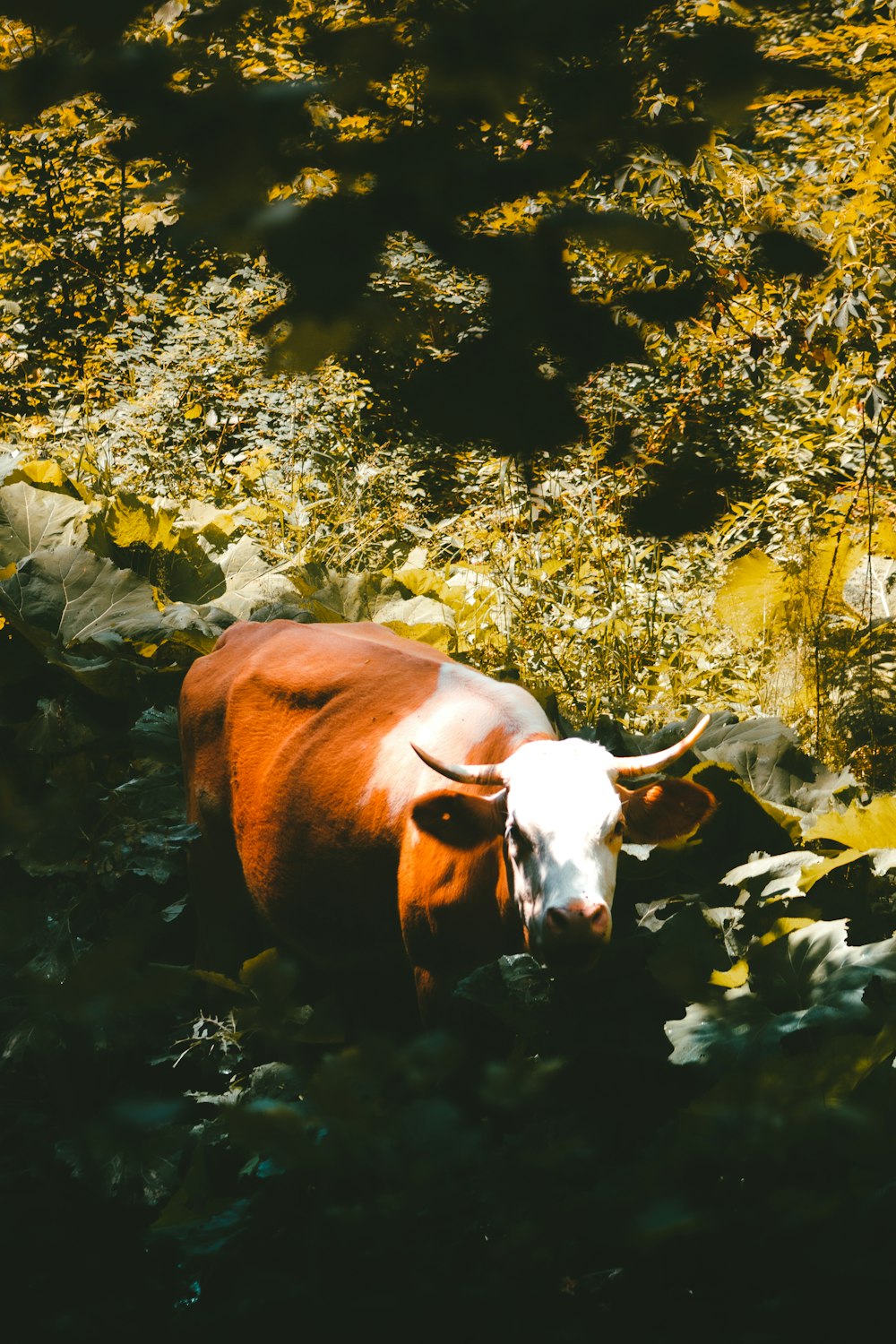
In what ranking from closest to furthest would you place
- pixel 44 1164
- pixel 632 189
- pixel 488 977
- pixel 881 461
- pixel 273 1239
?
pixel 273 1239
pixel 44 1164
pixel 488 977
pixel 632 189
pixel 881 461

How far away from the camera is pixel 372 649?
9.94ft

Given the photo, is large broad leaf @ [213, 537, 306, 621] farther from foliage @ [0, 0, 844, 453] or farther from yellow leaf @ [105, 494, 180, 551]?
foliage @ [0, 0, 844, 453]

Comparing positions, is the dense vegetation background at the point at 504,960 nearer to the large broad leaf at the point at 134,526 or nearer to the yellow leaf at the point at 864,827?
the yellow leaf at the point at 864,827

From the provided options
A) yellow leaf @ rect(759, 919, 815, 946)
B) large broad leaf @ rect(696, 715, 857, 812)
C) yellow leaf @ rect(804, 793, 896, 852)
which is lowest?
large broad leaf @ rect(696, 715, 857, 812)

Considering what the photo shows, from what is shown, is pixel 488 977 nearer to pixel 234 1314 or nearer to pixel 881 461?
pixel 234 1314

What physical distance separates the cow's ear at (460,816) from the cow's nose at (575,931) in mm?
353

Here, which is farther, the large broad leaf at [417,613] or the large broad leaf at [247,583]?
the large broad leaf at [247,583]

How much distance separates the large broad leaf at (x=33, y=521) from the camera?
14.5ft

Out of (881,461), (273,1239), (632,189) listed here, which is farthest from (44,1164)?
(881,461)

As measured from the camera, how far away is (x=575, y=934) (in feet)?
6.53

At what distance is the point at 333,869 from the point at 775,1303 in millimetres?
1722

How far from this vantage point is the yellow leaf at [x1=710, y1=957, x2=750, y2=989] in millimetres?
1922

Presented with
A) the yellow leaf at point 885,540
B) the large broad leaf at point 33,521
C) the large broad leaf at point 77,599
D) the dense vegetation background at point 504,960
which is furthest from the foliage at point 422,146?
the large broad leaf at point 33,521

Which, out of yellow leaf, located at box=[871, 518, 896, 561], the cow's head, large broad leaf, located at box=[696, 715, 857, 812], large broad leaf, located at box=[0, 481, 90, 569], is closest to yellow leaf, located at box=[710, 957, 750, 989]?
the cow's head
